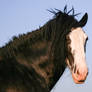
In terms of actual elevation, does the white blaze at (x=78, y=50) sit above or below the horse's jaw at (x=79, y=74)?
above

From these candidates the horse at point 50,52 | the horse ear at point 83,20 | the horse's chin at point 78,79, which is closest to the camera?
the horse at point 50,52

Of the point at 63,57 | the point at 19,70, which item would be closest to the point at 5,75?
the point at 19,70

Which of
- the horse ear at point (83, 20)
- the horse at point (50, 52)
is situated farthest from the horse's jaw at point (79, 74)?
the horse ear at point (83, 20)

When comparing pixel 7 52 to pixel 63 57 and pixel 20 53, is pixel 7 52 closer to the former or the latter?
pixel 20 53

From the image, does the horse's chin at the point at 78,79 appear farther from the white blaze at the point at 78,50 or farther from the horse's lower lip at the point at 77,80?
the white blaze at the point at 78,50

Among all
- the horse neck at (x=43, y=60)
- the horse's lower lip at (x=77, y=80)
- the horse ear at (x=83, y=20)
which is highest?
the horse ear at (x=83, y=20)

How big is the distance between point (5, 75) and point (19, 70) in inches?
18.1

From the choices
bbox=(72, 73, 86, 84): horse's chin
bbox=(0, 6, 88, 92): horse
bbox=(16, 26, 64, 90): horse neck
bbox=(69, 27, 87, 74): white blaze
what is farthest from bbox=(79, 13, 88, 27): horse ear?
bbox=(72, 73, 86, 84): horse's chin

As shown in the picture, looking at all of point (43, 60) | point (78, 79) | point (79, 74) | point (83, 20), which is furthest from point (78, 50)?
point (83, 20)

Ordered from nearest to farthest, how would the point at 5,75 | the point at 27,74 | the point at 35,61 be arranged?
the point at 5,75 < the point at 27,74 < the point at 35,61

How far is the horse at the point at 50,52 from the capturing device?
23.2 ft

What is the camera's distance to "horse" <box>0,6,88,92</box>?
7070 mm

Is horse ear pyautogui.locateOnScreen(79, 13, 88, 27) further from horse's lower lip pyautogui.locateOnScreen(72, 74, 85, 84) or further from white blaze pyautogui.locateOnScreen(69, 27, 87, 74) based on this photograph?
horse's lower lip pyautogui.locateOnScreen(72, 74, 85, 84)

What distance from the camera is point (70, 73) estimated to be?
7.50 metres
